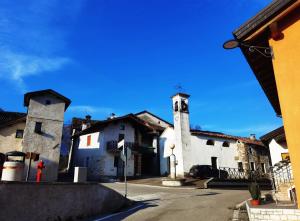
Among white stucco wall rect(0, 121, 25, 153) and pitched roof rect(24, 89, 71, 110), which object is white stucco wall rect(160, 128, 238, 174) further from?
white stucco wall rect(0, 121, 25, 153)

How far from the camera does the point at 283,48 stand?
5914 mm

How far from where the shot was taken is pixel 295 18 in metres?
5.85

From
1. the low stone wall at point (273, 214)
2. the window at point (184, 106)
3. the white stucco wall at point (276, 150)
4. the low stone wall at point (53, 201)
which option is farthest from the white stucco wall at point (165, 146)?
the low stone wall at point (273, 214)

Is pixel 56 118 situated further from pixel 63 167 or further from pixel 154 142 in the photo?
pixel 63 167

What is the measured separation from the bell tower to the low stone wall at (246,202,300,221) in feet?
67.0

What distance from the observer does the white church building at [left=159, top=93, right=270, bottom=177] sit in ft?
Result: 93.9

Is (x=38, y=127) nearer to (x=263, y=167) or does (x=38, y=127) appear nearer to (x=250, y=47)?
(x=250, y=47)

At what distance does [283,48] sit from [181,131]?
23274 mm

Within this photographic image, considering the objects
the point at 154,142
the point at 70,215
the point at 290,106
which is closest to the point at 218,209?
the point at 70,215

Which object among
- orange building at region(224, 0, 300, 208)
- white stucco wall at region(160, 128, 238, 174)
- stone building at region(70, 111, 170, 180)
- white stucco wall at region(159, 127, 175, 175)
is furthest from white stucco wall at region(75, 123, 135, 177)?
orange building at region(224, 0, 300, 208)

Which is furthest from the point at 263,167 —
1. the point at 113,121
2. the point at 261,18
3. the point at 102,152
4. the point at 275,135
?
the point at 261,18

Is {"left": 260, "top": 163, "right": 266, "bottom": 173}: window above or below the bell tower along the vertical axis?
below

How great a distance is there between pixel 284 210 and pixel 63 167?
40475 millimetres

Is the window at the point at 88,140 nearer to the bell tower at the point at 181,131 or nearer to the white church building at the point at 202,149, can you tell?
the white church building at the point at 202,149
